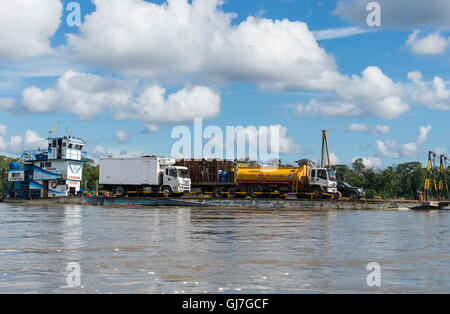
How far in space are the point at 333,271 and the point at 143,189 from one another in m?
38.3

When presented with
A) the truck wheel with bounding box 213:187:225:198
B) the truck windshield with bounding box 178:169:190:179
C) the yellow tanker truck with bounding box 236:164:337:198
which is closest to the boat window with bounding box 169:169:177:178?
the truck windshield with bounding box 178:169:190:179

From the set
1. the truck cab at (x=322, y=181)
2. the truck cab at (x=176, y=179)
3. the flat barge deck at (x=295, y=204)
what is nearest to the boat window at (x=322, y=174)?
the truck cab at (x=322, y=181)

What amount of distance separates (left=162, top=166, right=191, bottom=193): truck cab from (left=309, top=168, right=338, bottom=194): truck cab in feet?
37.0

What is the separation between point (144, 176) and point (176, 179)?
129 inches

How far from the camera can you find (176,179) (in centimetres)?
4588

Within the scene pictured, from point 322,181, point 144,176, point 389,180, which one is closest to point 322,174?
point 322,181

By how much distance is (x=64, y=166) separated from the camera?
184 ft

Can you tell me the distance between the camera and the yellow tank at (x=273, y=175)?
44594 millimetres

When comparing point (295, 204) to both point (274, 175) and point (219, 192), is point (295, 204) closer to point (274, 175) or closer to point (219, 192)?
point (274, 175)

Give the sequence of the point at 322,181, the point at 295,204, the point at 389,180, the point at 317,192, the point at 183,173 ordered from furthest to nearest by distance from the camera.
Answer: the point at 389,180 → the point at 183,173 → the point at 317,192 → the point at 322,181 → the point at 295,204

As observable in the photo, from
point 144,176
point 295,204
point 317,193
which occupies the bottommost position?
point 295,204

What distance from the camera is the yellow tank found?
4459 centimetres

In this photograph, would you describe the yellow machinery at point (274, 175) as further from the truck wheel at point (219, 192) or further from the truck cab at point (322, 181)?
the truck wheel at point (219, 192)
